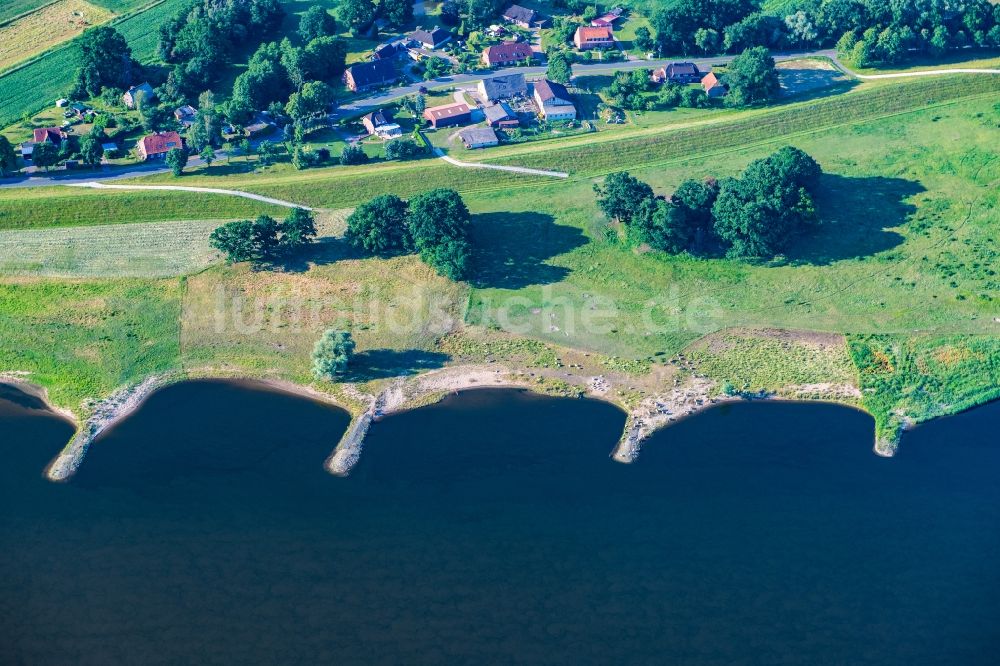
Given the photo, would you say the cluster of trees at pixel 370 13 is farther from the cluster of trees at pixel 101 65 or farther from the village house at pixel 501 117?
the cluster of trees at pixel 101 65

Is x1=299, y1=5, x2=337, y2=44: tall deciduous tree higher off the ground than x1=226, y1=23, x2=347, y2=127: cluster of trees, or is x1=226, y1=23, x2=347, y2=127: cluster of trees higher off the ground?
x1=299, y1=5, x2=337, y2=44: tall deciduous tree

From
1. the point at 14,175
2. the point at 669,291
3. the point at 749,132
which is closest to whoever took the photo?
the point at 669,291

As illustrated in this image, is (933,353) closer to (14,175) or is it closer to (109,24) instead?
(14,175)

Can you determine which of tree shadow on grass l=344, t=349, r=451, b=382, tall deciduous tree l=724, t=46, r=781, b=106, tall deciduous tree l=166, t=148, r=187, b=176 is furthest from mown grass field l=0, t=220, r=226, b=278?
tall deciduous tree l=724, t=46, r=781, b=106

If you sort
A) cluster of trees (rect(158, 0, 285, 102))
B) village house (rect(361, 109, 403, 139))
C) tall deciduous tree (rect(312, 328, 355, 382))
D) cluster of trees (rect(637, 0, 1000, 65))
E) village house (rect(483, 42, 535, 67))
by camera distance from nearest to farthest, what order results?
1. tall deciduous tree (rect(312, 328, 355, 382))
2. village house (rect(361, 109, 403, 139))
3. cluster of trees (rect(158, 0, 285, 102))
4. cluster of trees (rect(637, 0, 1000, 65))
5. village house (rect(483, 42, 535, 67))

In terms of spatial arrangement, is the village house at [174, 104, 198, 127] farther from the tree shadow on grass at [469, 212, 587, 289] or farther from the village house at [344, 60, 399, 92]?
the tree shadow on grass at [469, 212, 587, 289]

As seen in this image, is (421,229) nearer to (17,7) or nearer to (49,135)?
(49,135)

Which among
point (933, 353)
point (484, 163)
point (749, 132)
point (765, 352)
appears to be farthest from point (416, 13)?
point (933, 353)
